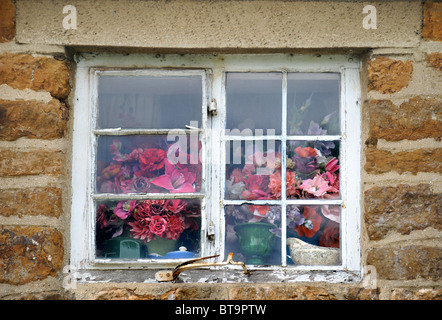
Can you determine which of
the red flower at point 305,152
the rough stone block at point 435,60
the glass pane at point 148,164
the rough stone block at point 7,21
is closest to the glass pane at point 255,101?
the red flower at point 305,152

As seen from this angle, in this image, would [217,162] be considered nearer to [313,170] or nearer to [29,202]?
[313,170]

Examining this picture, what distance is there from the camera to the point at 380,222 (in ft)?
8.98

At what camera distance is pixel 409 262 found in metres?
2.71

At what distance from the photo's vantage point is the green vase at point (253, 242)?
2.90 m

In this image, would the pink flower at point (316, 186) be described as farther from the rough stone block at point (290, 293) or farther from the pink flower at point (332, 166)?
the rough stone block at point (290, 293)

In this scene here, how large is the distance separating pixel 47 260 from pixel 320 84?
1547 mm

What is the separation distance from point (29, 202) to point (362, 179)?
155cm

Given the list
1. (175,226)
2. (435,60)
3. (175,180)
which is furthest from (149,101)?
(435,60)

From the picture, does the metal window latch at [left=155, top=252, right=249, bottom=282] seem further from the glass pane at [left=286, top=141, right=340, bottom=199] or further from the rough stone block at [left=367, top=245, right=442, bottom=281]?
the rough stone block at [left=367, top=245, right=442, bottom=281]

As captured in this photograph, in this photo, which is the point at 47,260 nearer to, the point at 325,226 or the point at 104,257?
the point at 104,257

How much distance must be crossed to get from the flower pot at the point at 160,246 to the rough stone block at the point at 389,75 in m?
1.20

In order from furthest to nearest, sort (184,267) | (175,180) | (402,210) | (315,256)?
(175,180), (315,256), (402,210), (184,267)

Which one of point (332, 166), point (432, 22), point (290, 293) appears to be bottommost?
point (290, 293)

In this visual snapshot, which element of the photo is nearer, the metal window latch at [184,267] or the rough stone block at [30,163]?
the metal window latch at [184,267]
